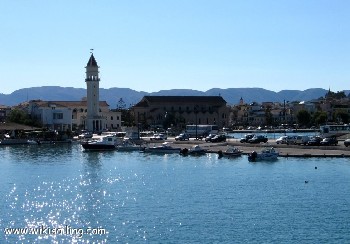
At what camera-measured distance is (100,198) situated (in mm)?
33656

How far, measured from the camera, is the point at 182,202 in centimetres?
3177

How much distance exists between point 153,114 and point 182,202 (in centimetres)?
9796

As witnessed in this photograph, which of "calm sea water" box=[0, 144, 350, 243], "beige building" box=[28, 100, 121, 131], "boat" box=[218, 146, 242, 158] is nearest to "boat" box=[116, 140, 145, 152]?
"boat" box=[218, 146, 242, 158]

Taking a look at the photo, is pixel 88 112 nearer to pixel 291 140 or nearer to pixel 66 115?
pixel 66 115

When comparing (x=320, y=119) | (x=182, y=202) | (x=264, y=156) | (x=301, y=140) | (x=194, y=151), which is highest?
(x=320, y=119)

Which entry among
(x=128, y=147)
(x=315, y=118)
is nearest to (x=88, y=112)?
(x=128, y=147)

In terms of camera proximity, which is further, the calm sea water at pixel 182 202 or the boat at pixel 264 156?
the boat at pixel 264 156

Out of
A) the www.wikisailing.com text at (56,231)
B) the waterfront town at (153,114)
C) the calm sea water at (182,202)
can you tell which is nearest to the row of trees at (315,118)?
the waterfront town at (153,114)

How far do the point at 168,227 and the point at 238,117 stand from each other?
13749 centimetres

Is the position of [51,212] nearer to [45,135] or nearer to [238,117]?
[45,135]

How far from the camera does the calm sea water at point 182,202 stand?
25.2 metres

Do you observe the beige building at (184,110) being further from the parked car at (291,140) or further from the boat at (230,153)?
the boat at (230,153)

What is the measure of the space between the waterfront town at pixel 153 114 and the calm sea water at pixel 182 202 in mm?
43356

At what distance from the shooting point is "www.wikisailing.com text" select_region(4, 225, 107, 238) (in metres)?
25.5
